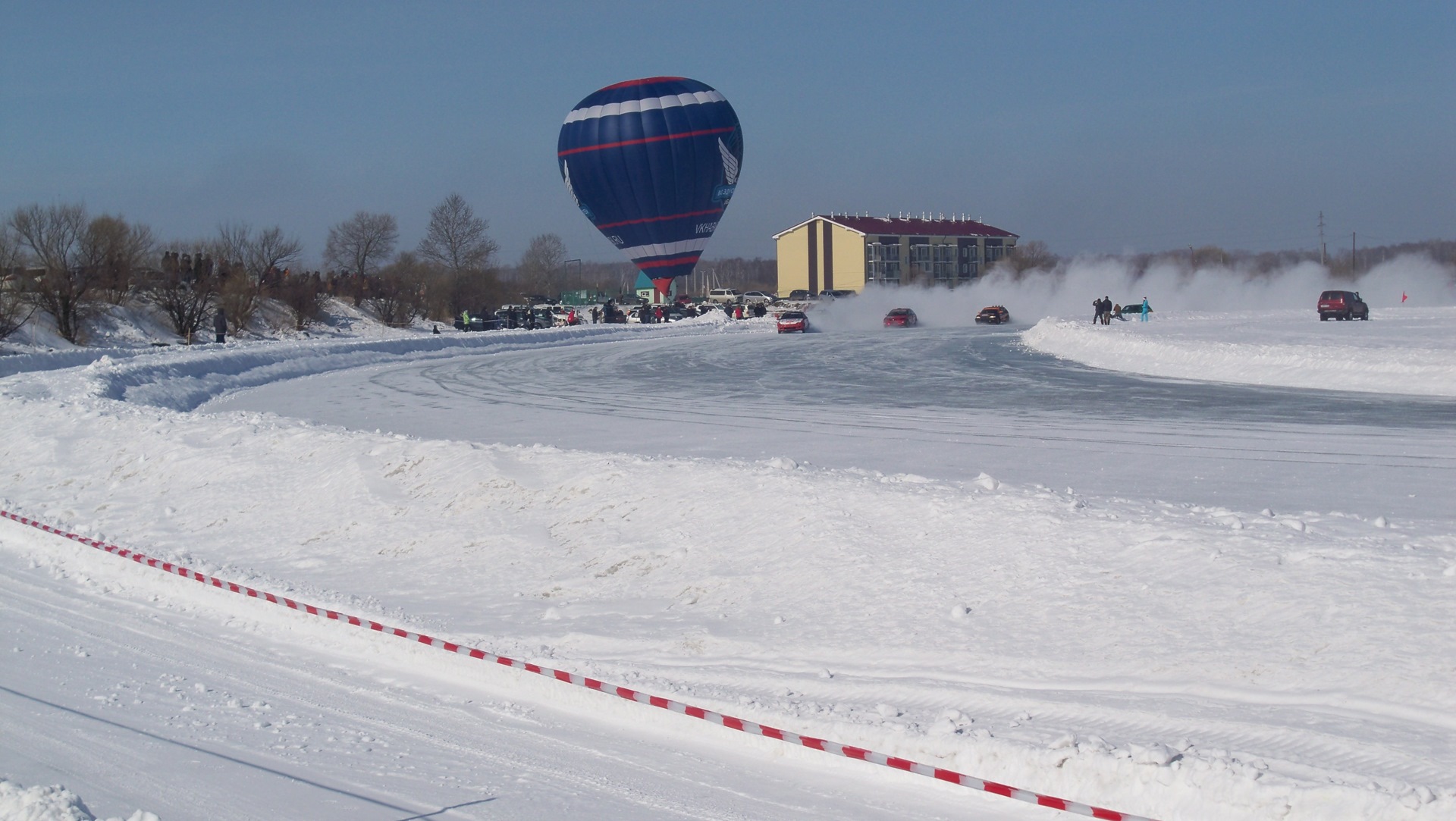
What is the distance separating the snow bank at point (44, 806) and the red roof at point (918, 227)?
422ft

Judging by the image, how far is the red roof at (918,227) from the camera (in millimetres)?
134375

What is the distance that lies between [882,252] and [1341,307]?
75055mm

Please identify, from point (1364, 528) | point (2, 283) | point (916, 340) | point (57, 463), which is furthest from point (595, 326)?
point (1364, 528)

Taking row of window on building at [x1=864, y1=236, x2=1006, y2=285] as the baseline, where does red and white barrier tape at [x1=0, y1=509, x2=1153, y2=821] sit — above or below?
below

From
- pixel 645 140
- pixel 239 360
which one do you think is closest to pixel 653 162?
pixel 645 140

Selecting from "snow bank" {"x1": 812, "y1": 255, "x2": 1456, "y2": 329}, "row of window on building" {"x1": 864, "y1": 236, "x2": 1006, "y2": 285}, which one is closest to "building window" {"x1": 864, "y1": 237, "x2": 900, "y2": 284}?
"row of window on building" {"x1": 864, "y1": 236, "x2": 1006, "y2": 285}

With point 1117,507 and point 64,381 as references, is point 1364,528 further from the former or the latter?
point 64,381

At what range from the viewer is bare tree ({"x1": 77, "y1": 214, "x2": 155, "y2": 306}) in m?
60.3

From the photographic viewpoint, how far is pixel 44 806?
5.50 m

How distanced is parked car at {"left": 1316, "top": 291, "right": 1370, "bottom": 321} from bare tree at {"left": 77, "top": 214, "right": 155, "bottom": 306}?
59.6 metres

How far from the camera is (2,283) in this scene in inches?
2010

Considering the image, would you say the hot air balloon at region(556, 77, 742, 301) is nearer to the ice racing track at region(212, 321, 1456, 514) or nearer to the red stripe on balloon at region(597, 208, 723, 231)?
the red stripe on balloon at region(597, 208, 723, 231)

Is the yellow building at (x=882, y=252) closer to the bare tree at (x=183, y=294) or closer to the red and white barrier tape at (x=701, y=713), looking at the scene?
the bare tree at (x=183, y=294)

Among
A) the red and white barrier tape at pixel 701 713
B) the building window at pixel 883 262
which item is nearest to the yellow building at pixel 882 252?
the building window at pixel 883 262
